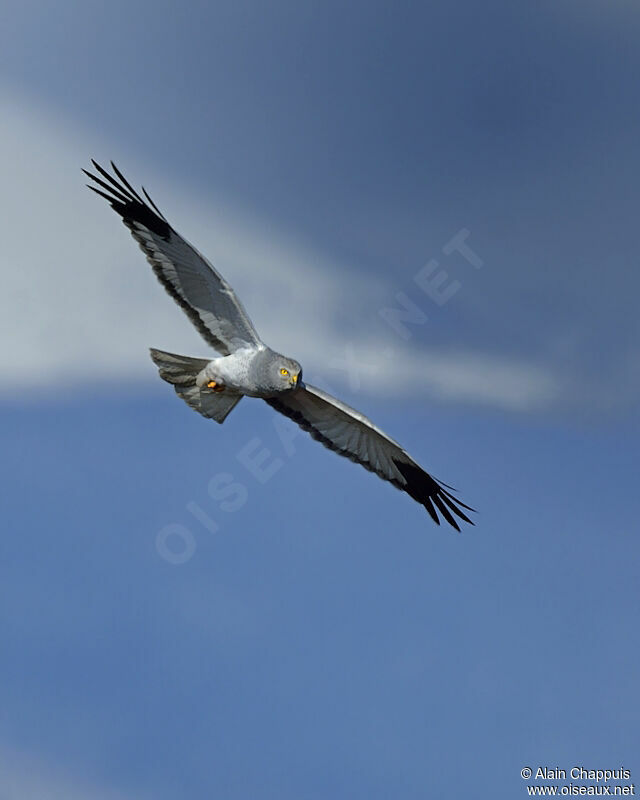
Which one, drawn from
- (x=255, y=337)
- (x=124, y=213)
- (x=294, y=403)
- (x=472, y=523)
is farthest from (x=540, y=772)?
(x=124, y=213)

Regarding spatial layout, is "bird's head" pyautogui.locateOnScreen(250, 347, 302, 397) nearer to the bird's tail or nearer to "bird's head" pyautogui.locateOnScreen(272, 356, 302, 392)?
"bird's head" pyautogui.locateOnScreen(272, 356, 302, 392)

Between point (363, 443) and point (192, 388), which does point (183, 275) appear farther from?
point (363, 443)

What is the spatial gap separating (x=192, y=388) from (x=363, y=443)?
337cm

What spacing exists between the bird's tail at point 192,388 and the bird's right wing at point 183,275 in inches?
24.8

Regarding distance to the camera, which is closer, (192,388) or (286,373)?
(286,373)

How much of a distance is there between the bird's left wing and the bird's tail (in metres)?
1.10

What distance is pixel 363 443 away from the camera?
19.7m

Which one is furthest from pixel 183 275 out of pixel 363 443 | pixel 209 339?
pixel 363 443

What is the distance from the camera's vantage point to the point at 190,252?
17562 millimetres

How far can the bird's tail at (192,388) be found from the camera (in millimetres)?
18250

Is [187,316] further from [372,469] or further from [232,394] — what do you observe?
[372,469]

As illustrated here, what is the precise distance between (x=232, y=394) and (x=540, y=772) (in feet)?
27.3

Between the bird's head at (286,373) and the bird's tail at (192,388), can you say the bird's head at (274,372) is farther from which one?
the bird's tail at (192,388)

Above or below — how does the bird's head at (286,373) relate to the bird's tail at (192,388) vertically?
above
